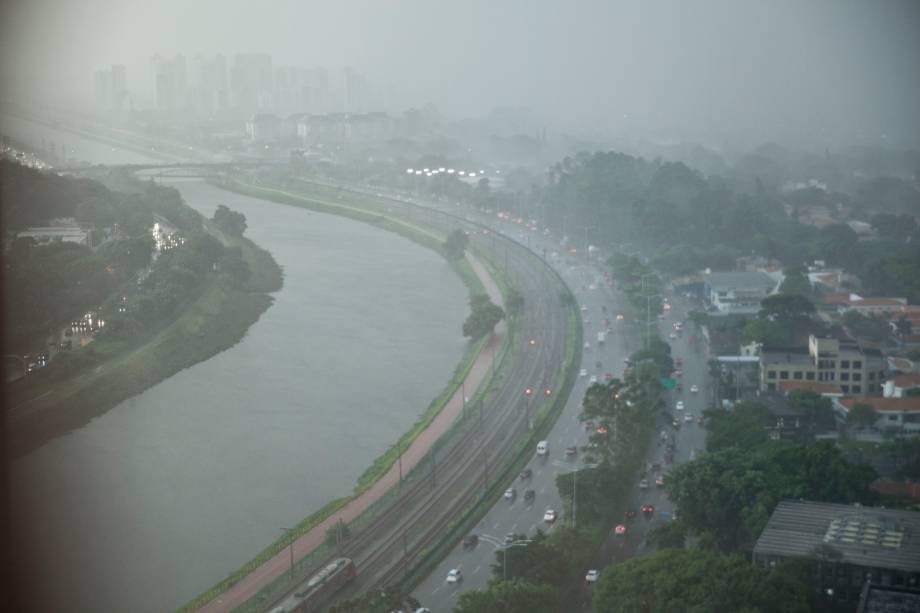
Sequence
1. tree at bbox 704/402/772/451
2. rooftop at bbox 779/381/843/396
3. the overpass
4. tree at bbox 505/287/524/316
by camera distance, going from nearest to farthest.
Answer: tree at bbox 704/402/772/451 < rooftop at bbox 779/381/843/396 < tree at bbox 505/287/524/316 < the overpass

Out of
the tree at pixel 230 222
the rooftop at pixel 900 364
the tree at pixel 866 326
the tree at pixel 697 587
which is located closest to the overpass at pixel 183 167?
the tree at pixel 230 222

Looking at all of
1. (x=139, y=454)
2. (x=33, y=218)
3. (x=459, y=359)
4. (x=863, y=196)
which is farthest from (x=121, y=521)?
(x=863, y=196)

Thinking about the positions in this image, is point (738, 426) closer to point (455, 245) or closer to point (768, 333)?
point (768, 333)

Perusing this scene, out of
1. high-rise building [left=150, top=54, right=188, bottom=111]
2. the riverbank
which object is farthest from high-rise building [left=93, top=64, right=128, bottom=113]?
the riverbank

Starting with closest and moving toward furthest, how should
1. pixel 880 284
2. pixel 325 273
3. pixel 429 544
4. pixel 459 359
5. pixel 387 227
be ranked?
pixel 429 544 → pixel 459 359 → pixel 880 284 → pixel 325 273 → pixel 387 227

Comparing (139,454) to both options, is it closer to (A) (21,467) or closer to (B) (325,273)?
(A) (21,467)

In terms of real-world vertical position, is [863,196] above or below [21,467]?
above

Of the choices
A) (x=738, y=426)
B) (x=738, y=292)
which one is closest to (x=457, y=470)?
(x=738, y=426)

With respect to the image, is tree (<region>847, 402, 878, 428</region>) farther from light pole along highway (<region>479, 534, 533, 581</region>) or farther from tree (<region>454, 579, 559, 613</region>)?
tree (<region>454, 579, 559, 613</region>)
